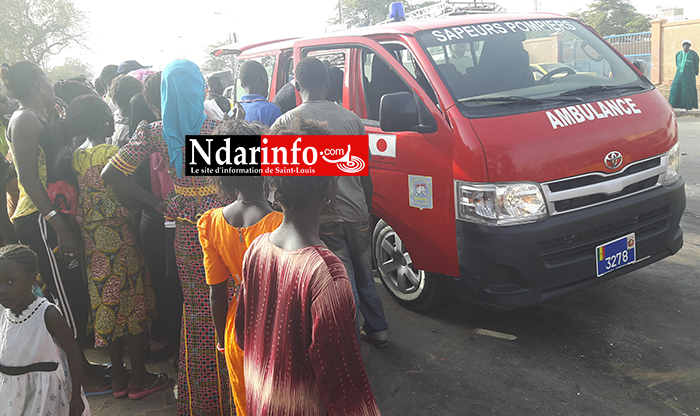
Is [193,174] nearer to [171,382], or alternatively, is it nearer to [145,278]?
[145,278]

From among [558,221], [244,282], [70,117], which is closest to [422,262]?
[558,221]

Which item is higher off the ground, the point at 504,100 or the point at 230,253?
the point at 504,100

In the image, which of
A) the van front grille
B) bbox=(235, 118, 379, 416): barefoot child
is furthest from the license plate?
bbox=(235, 118, 379, 416): barefoot child

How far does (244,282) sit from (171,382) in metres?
2.12

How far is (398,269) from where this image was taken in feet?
13.8

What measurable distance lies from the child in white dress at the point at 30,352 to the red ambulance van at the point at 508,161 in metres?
2.15

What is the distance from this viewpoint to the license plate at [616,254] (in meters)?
3.34

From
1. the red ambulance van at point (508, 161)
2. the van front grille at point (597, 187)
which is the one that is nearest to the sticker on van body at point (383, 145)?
the red ambulance van at point (508, 161)

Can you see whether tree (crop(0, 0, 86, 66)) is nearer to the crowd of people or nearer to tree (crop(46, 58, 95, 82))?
tree (crop(46, 58, 95, 82))

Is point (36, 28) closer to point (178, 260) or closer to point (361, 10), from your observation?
point (361, 10)

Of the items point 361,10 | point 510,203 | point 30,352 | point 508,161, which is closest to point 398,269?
point 510,203

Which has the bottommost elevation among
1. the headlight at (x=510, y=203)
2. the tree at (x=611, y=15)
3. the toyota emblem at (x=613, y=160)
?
the headlight at (x=510, y=203)

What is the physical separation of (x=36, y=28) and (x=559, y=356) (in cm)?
4456

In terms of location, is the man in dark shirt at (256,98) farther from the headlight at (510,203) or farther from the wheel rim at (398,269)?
the headlight at (510,203)
